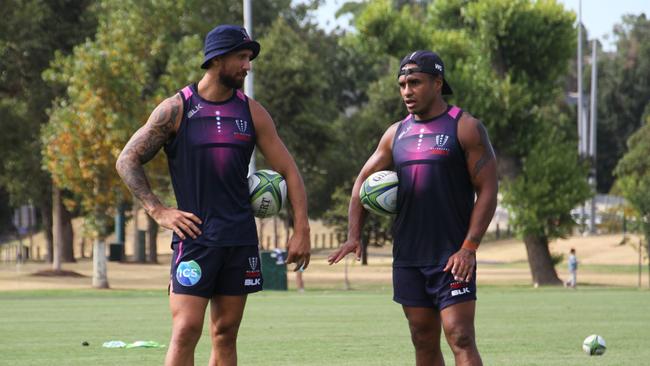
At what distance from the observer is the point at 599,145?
104 meters

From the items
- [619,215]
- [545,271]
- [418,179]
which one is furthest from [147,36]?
[619,215]

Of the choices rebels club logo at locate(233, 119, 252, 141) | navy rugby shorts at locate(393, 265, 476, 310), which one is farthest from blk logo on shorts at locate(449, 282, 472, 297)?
rebels club logo at locate(233, 119, 252, 141)

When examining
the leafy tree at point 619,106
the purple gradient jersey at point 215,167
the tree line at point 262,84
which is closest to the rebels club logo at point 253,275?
the purple gradient jersey at point 215,167

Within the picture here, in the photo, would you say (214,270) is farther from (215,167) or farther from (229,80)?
(229,80)

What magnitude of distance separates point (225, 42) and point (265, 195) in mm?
1017

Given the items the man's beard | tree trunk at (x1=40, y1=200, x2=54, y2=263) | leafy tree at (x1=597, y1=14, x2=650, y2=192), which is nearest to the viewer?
the man's beard

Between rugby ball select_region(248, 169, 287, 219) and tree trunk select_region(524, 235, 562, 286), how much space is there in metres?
41.1

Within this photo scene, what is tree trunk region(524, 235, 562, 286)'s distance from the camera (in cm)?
4909

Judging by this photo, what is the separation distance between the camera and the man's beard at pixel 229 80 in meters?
8.59

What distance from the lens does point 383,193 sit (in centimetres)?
907

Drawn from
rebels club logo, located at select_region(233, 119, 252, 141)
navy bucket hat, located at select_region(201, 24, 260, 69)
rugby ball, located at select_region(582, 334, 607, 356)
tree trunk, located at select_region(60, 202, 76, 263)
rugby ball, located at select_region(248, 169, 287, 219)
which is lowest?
rugby ball, located at select_region(582, 334, 607, 356)

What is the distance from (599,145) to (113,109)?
69.3 m

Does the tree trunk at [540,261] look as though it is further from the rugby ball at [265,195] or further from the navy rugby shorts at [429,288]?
the rugby ball at [265,195]

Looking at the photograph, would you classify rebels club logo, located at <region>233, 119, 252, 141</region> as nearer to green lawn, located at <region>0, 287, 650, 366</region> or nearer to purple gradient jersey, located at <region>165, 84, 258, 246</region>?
purple gradient jersey, located at <region>165, 84, 258, 246</region>
